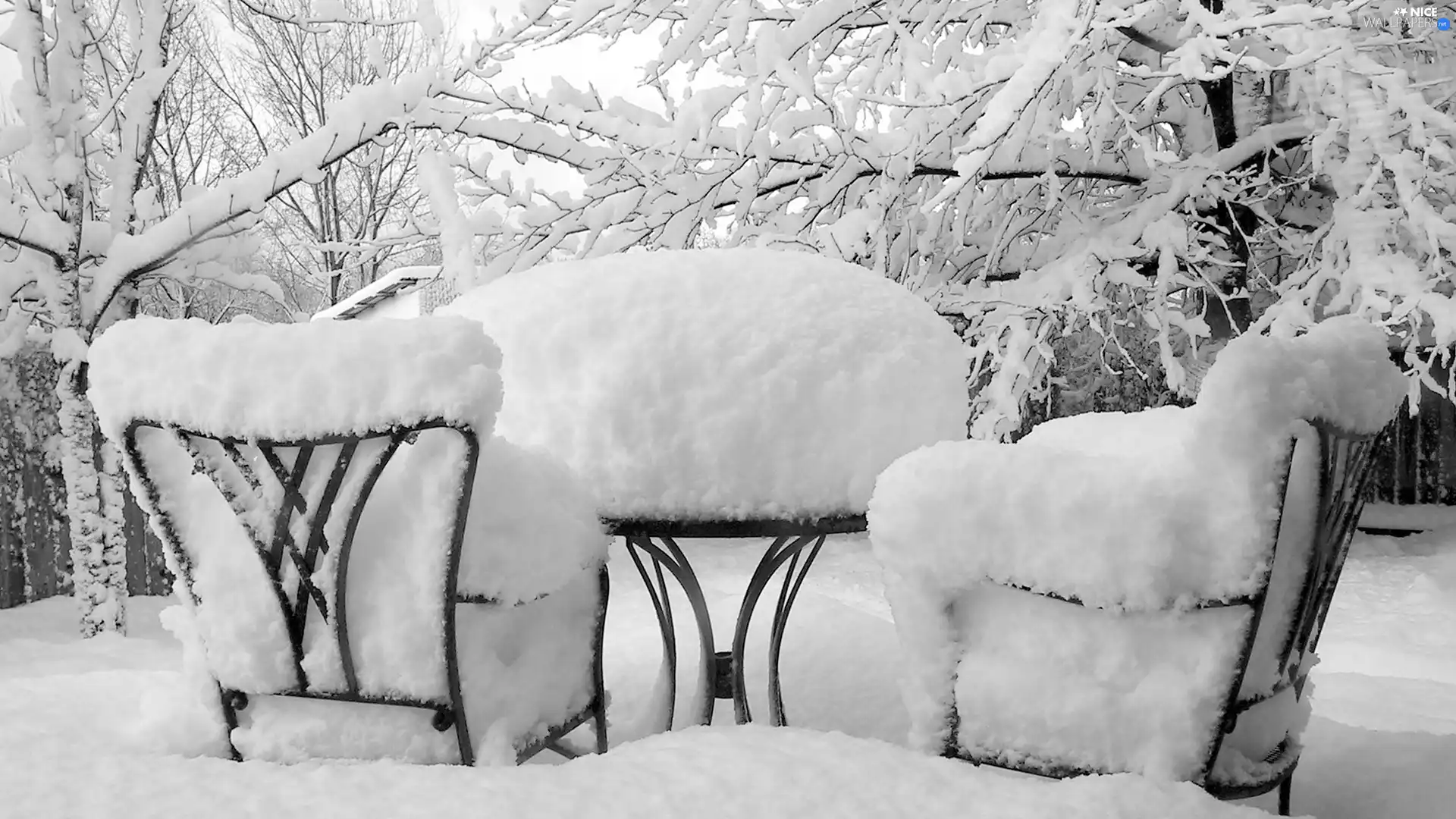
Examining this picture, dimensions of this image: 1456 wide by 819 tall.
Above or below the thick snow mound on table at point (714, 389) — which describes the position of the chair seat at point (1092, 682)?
below

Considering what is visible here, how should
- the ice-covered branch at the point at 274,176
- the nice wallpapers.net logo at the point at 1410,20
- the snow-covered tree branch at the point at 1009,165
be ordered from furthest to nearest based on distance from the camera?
1. the nice wallpapers.net logo at the point at 1410,20
2. the ice-covered branch at the point at 274,176
3. the snow-covered tree branch at the point at 1009,165

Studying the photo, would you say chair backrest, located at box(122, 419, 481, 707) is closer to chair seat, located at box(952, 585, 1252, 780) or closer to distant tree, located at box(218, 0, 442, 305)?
chair seat, located at box(952, 585, 1252, 780)

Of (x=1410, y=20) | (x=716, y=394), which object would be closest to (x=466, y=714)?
(x=716, y=394)

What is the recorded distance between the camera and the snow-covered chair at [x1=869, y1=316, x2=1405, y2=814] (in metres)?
1.27

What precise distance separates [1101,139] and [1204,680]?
3.05 meters

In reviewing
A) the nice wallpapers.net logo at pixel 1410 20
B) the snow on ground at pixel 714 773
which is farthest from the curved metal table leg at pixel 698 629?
the nice wallpapers.net logo at pixel 1410 20

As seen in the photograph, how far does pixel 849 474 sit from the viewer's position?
1711mm

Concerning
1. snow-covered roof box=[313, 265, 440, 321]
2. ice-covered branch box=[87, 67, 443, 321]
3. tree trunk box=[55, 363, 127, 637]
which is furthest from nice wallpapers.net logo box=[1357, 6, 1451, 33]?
snow-covered roof box=[313, 265, 440, 321]

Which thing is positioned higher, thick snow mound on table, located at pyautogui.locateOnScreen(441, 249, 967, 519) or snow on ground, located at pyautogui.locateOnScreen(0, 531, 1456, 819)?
thick snow mound on table, located at pyautogui.locateOnScreen(441, 249, 967, 519)

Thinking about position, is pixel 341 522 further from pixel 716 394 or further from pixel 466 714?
pixel 716 394

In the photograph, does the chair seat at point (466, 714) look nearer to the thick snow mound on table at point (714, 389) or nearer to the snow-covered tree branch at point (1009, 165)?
the thick snow mound on table at point (714, 389)

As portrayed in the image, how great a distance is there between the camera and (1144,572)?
1.28m

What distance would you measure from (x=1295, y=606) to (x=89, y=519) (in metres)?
4.52

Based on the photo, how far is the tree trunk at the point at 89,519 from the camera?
4.12 m
